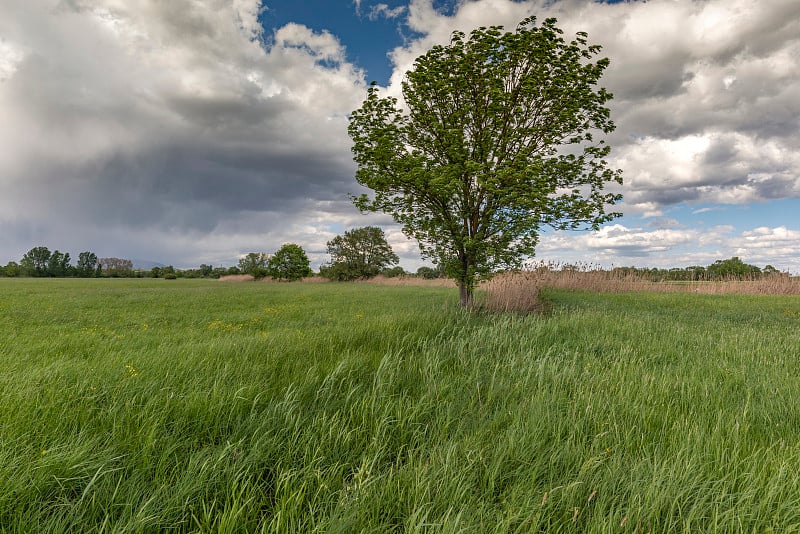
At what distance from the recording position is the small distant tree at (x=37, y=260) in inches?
3873

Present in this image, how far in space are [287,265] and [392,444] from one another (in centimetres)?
6386

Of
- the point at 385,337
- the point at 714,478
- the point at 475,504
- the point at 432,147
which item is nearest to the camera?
the point at 475,504

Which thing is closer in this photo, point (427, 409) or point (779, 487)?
point (779, 487)

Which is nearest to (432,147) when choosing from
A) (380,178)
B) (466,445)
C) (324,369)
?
(380,178)

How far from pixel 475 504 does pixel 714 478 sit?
168 cm

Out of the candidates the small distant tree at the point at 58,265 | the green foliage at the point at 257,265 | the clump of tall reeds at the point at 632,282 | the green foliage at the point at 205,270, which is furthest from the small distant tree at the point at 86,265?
the clump of tall reeds at the point at 632,282

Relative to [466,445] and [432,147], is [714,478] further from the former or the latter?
[432,147]

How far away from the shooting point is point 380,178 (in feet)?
33.7

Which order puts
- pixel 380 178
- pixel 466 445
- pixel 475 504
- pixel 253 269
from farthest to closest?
pixel 253 269 → pixel 380 178 → pixel 466 445 → pixel 475 504

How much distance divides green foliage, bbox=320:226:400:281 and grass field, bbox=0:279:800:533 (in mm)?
58682

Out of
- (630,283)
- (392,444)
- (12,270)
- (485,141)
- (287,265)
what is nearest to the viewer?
(392,444)

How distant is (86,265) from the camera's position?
109 metres

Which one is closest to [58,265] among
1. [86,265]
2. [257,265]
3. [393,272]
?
[86,265]

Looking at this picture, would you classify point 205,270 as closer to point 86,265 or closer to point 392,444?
point 86,265
